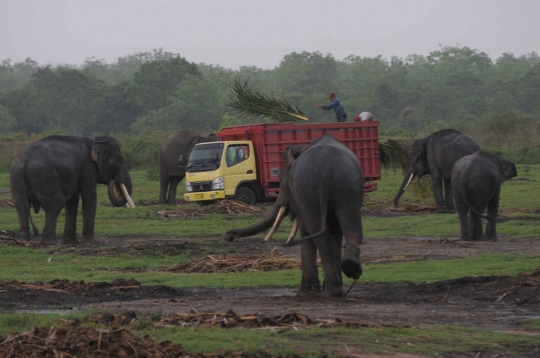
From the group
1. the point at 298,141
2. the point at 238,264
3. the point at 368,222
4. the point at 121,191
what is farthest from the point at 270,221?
the point at 298,141

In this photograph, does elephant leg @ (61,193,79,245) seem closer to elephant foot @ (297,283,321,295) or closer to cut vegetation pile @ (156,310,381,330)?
elephant foot @ (297,283,321,295)

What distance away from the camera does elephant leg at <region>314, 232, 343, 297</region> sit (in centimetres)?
1184

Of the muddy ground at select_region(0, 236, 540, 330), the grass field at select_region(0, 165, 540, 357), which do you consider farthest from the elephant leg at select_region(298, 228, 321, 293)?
the grass field at select_region(0, 165, 540, 357)

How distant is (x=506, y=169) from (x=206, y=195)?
442 inches

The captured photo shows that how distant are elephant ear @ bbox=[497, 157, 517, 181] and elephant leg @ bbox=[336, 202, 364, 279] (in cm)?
854

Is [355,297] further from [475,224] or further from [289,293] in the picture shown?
[475,224]

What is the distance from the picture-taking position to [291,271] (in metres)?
15.5

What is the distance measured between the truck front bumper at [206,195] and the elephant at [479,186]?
33.3 feet

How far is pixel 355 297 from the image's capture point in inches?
484

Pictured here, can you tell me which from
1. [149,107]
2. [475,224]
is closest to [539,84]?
[149,107]

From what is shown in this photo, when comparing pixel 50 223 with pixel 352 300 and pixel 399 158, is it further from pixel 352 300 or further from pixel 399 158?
pixel 399 158

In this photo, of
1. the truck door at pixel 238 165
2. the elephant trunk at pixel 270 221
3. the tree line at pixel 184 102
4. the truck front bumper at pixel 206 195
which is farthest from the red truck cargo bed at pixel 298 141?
the tree line at pixel 184 102

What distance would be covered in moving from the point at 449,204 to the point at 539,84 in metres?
67.1

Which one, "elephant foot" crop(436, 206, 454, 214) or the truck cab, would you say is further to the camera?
the truck cab
